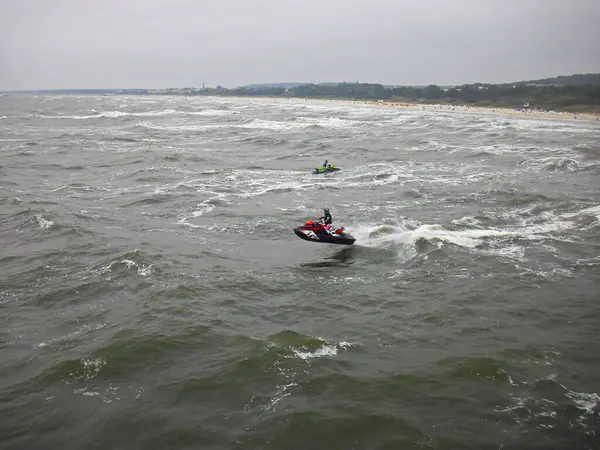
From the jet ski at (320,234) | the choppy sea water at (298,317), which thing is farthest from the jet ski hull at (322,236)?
the choppy sea water at (298,317)

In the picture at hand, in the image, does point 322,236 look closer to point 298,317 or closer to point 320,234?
point 320,234

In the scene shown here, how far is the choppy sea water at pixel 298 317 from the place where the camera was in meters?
12.1

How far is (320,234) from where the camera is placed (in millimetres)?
23844

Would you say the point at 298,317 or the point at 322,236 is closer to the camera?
the point at 298,317

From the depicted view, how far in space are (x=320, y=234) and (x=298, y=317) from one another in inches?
277

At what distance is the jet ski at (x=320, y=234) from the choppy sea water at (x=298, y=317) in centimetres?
107

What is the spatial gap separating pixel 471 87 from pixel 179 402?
205159mm

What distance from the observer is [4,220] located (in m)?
29.8

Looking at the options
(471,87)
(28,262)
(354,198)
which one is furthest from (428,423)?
(471,87)

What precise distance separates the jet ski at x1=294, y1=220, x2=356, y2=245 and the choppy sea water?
3.50ft

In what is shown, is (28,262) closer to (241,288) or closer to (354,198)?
(241,288)

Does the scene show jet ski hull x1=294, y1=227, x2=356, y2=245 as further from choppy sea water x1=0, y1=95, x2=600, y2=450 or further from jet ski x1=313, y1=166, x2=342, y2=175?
jet ski x1=313, y1=166, x2=342, y2=175

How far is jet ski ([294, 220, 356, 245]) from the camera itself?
23812 millimetres

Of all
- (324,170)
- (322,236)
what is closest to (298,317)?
(322,236)
